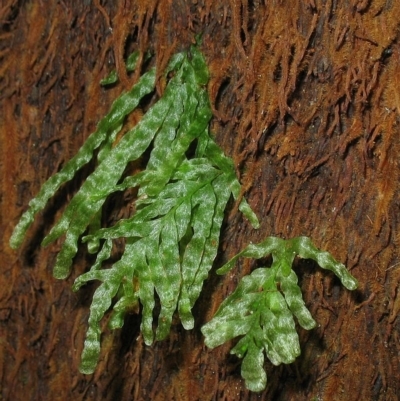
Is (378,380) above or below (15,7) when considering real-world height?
below

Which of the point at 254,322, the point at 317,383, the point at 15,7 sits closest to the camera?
the point at 254,322

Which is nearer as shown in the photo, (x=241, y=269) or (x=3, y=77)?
(x=241, y=269)

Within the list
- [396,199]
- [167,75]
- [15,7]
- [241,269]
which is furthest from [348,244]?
[15,7]

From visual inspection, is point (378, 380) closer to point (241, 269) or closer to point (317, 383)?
point (317, 383)

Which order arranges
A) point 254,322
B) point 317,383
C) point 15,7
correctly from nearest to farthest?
point 254,322 < point 317,383 < point 15,7

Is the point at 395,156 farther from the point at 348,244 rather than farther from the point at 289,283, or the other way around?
the point at 289,283

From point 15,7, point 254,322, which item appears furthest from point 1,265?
point 254,322


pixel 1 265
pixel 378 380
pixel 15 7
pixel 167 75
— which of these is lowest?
pixel 378 380
